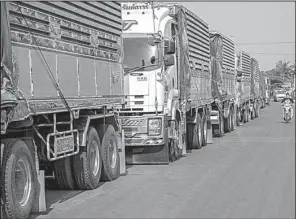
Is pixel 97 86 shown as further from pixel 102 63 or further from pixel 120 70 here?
pixel 120 70

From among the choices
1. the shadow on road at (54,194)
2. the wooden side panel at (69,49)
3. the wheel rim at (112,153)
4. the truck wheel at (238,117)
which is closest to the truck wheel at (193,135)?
the wooden side panel at (69,49)

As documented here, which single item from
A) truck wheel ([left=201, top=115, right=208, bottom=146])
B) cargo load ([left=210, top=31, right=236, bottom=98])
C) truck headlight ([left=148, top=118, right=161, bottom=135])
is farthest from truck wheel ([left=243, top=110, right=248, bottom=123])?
truck headlight ([left=148, top=118, right=161, bottom=135])

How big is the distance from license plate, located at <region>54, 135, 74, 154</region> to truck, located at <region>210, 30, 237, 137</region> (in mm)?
12562

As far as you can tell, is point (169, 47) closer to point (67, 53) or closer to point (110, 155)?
point (110, 155)

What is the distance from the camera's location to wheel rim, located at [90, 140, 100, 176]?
9754 mm

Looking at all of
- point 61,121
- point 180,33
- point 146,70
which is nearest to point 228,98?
point 180,33

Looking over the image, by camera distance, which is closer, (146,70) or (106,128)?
(106,128)

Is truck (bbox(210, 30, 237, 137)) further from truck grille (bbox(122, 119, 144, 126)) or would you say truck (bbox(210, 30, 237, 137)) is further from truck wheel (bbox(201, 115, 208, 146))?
truck grille (bbox(122, 119, 144, 126))

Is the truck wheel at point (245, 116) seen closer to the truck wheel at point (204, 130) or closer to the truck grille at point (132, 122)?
the truck wheel at point (204, 130)

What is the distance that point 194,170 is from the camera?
1189 centimetres

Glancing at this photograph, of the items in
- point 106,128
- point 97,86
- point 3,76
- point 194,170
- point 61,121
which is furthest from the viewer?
point 194,170

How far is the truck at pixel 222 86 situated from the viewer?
68.4 ft

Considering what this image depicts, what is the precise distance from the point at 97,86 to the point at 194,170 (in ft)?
11.2

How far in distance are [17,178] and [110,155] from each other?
3954 mm
